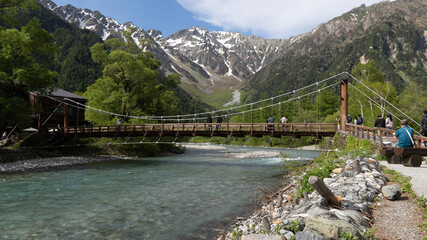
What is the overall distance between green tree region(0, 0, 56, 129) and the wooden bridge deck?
7768mm

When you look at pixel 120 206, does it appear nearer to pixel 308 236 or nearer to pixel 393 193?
pixel 308 236

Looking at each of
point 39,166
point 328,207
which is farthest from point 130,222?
point 39,166

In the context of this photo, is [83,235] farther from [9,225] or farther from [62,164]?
[62,164]

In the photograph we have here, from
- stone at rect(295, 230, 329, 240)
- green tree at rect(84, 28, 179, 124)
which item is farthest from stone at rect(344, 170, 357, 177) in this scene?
green tree at rect(84, 28, 179, 124)

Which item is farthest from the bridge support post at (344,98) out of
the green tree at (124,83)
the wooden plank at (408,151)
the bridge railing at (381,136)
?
the green tree at (124,83)

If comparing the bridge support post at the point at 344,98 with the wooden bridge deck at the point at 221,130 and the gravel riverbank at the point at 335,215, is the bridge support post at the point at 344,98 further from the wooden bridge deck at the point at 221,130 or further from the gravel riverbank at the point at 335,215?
the gravel riverbank at the point at 335,215

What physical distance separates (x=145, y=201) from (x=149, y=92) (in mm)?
27484

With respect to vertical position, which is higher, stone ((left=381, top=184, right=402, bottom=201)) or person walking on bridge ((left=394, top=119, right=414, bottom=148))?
person walking on bridge ((left=394, top=119, right=414, bottom=148))

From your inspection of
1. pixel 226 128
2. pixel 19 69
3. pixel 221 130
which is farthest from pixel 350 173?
pixel 19 69

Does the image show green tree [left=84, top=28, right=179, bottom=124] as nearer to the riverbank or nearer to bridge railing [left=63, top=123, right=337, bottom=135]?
bridge railing [left=63, top=123, right=337, bottom=135]

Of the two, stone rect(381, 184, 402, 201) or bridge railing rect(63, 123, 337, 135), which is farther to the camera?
bridge railing rect(63, 123, 337, 135)

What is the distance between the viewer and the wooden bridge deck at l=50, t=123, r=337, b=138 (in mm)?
25156

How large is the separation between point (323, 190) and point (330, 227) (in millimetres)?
1405

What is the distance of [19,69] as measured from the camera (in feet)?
Result: 75.5
